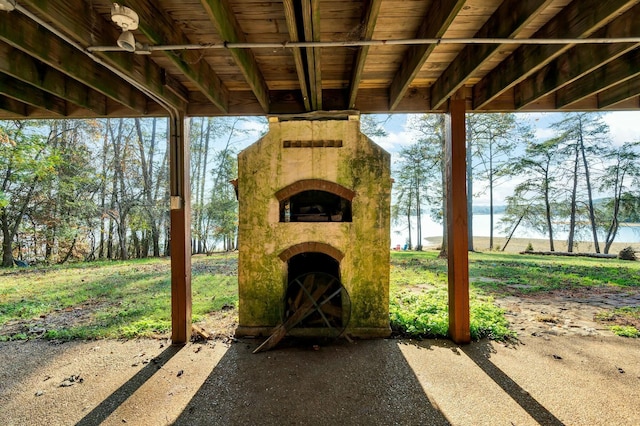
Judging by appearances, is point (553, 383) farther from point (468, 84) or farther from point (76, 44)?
point (76, 44)

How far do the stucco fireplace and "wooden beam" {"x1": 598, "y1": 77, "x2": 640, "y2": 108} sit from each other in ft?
9.56

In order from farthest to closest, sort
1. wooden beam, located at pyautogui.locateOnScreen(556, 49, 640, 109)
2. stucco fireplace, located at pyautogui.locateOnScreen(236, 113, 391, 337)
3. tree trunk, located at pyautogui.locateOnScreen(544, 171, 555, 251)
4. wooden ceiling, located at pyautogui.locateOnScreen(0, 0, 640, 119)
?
tree trunk, located at pyautogui.locateOnScreen(544, 171, 555, 251), stucco fireplace, located at pyautogui.locateOnScreen(236, 113, 391, 337), wooden beam, located at pyautogui.locateOnScreen(556, 49, 640, 109), wooden ceiling, located at pyautogui.locateOnScreen(0, 0, 640, 119)

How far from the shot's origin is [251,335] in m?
3.84

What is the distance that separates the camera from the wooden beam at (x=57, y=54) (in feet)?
6.63

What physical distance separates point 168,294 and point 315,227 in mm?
4597

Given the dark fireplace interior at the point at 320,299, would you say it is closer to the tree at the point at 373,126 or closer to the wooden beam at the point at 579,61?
the wooden beam at the point at 579,61

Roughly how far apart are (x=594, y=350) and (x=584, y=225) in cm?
1540

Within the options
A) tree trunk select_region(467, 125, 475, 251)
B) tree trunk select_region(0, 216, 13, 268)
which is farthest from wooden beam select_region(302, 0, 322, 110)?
tree trunk select_region(0, 216, 13, 268)

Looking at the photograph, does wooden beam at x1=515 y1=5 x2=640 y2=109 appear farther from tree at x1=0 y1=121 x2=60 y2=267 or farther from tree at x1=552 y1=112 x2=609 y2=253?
tree at x1=552 y1=112 x2=609 y2=253

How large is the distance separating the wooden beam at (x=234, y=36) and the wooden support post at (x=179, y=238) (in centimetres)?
137

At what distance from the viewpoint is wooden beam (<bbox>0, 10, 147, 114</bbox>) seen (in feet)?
6.63

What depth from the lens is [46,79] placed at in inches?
111

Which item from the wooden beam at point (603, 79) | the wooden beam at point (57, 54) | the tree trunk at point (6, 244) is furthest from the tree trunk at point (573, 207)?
the tree trunk at point (6, 244)

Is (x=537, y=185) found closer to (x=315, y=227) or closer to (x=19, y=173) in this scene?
(x=315, y=227)
